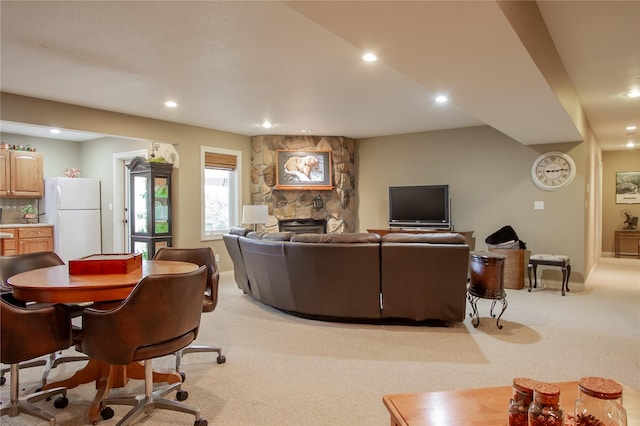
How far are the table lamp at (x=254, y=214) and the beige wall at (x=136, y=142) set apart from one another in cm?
66

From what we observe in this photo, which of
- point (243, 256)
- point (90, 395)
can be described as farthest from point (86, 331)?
point (243, 256)

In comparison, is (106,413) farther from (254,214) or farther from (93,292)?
(254,214)

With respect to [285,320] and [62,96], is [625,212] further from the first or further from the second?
[62,96]

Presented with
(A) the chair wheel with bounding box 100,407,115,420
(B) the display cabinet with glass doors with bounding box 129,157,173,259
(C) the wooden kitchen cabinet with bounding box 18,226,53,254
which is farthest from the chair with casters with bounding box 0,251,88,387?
(C) the wooden kitchen cabinet with bounding box 18,226,53,254

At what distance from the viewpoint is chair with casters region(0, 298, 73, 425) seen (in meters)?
1.88

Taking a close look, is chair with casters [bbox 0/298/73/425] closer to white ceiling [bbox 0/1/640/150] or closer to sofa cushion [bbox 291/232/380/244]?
white ceiling [bbox 0/1/640/150]

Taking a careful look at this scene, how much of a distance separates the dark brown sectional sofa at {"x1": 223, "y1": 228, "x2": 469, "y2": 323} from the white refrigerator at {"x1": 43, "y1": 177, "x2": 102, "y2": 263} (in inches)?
184

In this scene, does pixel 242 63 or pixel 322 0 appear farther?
pixel 242 63

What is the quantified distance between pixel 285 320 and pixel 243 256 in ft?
3.00

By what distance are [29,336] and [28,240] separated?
17.9 feet

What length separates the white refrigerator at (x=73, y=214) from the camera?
6.57m

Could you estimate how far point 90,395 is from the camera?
2.42m

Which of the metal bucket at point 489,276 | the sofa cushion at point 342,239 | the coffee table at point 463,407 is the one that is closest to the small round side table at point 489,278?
the metal bucket at point 489,276

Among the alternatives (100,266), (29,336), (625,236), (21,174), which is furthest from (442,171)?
(21,174)
